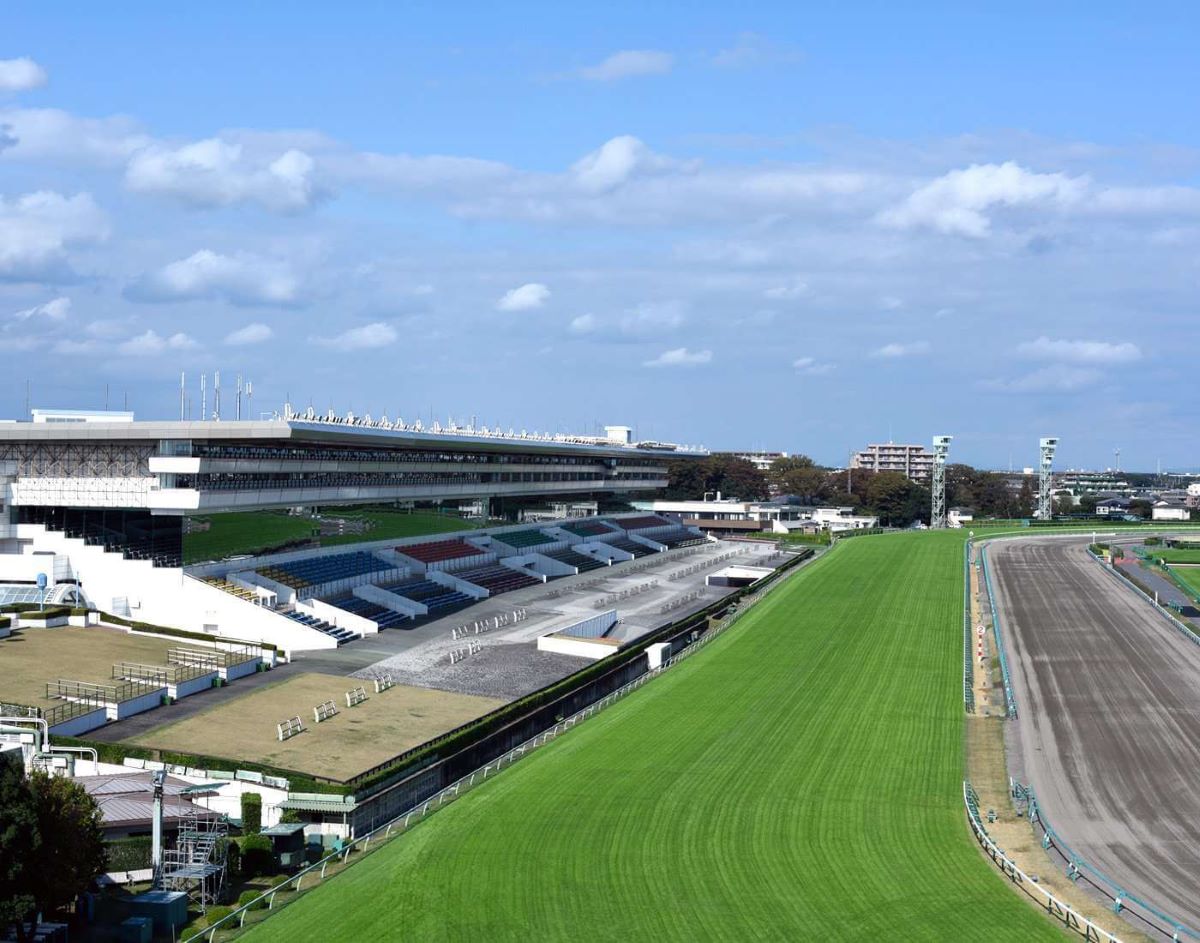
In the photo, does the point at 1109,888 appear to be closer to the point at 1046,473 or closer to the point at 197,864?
the point at 197,864

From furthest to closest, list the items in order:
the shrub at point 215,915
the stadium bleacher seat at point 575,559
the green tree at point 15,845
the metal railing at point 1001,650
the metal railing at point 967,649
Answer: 1. the stadium bleacher seat at point 575,559
2. the metal railing at point 967,649
3. the metal railing at point 1001,650
4. the shrub at point 215,915
5. the green tree at point 15,845

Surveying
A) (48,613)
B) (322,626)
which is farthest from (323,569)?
(48,613)

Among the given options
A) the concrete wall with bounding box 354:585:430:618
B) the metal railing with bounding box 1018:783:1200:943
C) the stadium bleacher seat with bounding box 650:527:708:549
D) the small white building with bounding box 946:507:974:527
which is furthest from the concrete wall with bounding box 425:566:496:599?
the small white building with bounding box 946:507:974:527

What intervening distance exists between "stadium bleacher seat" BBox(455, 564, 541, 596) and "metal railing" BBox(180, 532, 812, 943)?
17534 mm

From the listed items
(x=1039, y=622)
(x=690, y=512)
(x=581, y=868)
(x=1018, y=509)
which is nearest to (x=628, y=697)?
(x=581, y=868)

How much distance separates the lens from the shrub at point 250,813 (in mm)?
26422

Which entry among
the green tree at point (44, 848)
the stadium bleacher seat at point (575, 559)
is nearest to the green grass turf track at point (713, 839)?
the green tree at point (44, 848)

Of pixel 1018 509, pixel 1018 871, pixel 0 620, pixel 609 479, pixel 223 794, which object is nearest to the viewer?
pixel 1018 871

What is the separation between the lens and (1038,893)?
21438 mm

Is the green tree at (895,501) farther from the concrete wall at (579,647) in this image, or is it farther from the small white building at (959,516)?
the concrete wall at (579,647)

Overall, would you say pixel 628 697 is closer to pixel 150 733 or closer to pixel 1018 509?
pixel 150 733

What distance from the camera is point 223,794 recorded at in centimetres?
2797

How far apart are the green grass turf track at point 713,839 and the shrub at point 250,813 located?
3.59 metres

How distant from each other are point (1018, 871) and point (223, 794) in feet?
55.6
